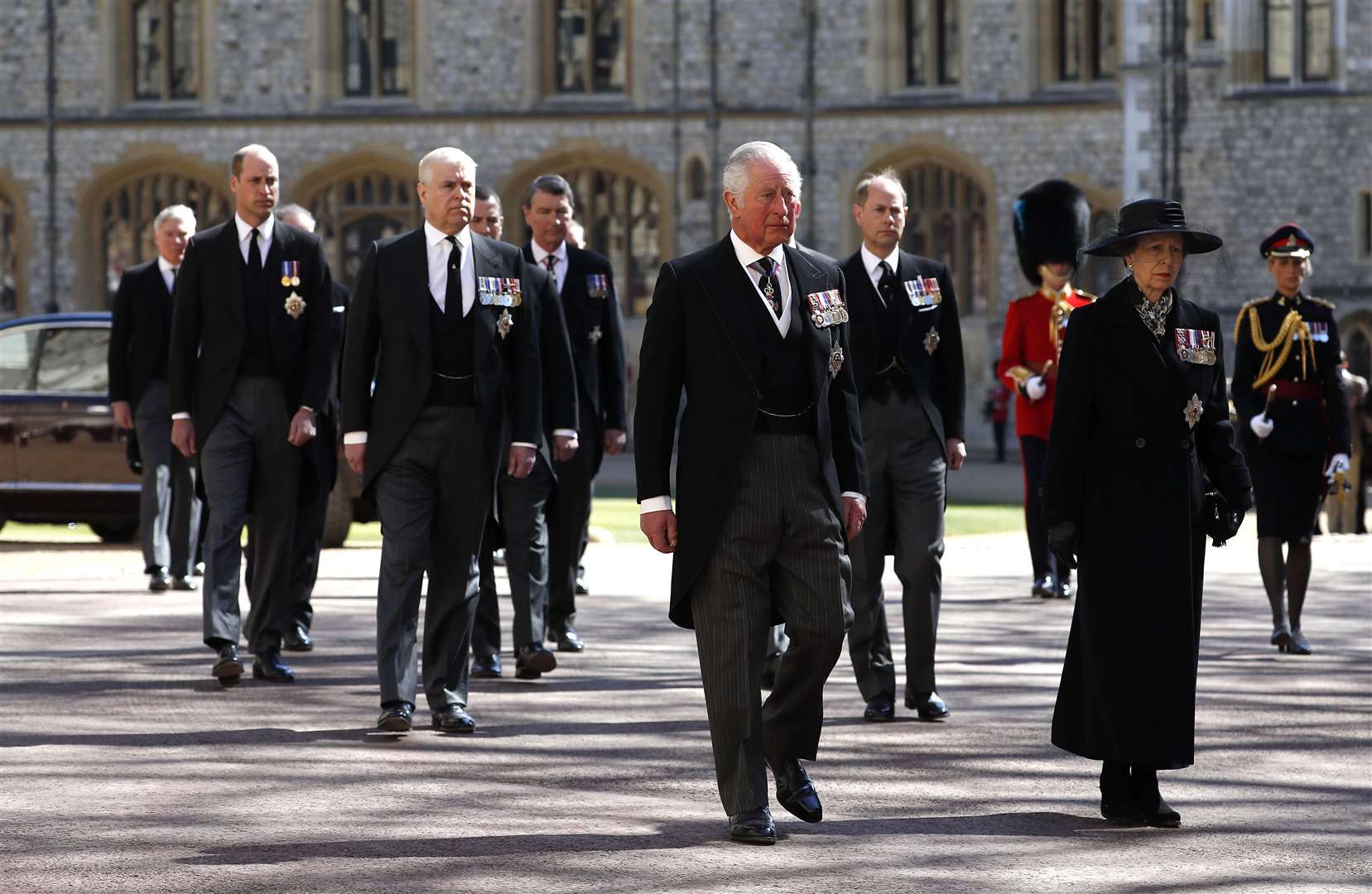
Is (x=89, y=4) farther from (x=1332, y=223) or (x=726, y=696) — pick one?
(x=726, y=696)

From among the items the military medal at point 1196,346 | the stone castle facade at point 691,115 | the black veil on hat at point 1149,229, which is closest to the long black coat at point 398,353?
the black veil on hat at point 1149,229

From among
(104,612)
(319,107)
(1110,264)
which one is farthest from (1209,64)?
(104,612)

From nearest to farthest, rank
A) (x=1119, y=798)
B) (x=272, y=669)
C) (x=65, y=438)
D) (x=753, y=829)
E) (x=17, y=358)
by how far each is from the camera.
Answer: (x=753, y=829) → (x=1119, y=798) → (x=272, y=669) → (x=65, y=438) → (x=17, y=358)

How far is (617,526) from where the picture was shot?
17094mm

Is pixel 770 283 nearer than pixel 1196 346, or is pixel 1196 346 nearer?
pixel 770 283

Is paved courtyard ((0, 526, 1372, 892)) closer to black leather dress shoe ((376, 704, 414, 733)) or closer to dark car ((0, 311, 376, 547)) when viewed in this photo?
black leather dress shoe ((376, 704, 414, 733))

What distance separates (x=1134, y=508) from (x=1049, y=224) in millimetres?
6124

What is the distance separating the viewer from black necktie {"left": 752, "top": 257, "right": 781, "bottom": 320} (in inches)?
227

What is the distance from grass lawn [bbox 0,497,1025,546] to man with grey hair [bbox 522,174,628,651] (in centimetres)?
536

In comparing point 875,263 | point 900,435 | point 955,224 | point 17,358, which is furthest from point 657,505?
point 955,224

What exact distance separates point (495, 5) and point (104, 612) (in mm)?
24674

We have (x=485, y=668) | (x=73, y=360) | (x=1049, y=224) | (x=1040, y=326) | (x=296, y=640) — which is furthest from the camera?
(x=73, y=360)

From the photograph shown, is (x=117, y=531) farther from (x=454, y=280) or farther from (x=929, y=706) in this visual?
(x=929, y=706)

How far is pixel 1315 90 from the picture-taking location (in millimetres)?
29734
